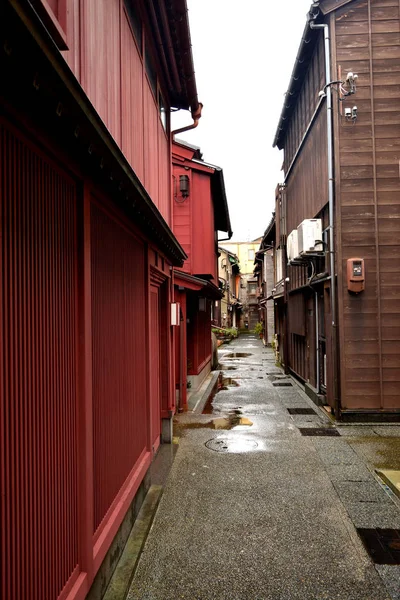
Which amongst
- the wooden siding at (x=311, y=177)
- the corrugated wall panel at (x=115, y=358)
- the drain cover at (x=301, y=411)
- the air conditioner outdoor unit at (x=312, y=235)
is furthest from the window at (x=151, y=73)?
the drain cover at (x=301, y=411)

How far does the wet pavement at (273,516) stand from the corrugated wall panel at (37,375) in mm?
1451

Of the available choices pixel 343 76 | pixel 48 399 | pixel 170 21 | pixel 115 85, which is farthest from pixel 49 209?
pixel 343 76

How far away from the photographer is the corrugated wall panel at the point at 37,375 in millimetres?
2086

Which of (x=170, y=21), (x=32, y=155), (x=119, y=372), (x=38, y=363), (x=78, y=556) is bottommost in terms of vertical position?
(x=78, y=556)

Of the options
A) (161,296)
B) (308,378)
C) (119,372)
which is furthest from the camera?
(308,378)

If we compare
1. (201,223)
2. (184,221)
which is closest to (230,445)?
(184,221)

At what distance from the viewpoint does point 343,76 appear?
9.33m

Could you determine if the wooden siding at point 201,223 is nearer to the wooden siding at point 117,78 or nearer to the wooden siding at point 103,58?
the wooden siding at point 117,78

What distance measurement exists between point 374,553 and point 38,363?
372 cm

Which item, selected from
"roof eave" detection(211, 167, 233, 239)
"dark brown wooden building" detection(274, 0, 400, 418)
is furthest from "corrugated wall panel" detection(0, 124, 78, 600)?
"roof eave" detection(211, 167, 233, 239)

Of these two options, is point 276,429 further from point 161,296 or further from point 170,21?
point 170,21

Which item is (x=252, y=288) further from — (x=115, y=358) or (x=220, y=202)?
(x=115, y=358)

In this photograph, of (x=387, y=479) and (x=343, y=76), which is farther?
(x=343, y=76)

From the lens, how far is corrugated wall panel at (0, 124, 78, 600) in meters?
2.09
